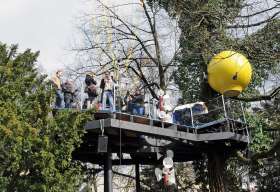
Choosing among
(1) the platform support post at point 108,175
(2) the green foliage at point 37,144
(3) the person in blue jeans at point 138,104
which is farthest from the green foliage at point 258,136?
(2) the green foliage at point 37,144

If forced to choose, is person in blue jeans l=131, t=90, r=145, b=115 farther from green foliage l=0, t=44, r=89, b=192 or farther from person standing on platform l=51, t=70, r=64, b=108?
green foliage l=0, t=44, r=89, b=192

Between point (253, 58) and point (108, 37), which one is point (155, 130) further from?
point (108, 37)

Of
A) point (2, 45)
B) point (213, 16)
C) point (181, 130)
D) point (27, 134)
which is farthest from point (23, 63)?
point (213, 16)

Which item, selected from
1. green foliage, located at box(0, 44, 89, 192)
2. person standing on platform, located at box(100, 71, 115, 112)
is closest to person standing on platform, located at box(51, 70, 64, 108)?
green foliage, located at box(0, 44, 89, 192)

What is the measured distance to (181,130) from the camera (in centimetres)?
1453

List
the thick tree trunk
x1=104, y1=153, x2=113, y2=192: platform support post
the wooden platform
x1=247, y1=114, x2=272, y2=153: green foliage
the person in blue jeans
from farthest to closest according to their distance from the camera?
x1=247, y1=114, x2=272, y2=153: green foliage → the thick tree trunk → the person in blue jeans → x1=104, y1=153, x2=113, y2=192: platform support post → the wooden platform

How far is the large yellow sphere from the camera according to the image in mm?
9500

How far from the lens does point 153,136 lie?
45.7ft

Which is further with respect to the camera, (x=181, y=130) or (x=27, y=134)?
(x=181, y=130)

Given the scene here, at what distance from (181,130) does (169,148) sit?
99 cm

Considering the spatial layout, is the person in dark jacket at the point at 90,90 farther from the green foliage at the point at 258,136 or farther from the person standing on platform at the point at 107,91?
the green foliage at the point at 258,136

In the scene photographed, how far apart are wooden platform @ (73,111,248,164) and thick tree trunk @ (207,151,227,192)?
0.24 metres

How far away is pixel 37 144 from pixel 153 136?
3916 mm

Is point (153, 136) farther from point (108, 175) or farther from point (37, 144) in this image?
point (37, 144)
